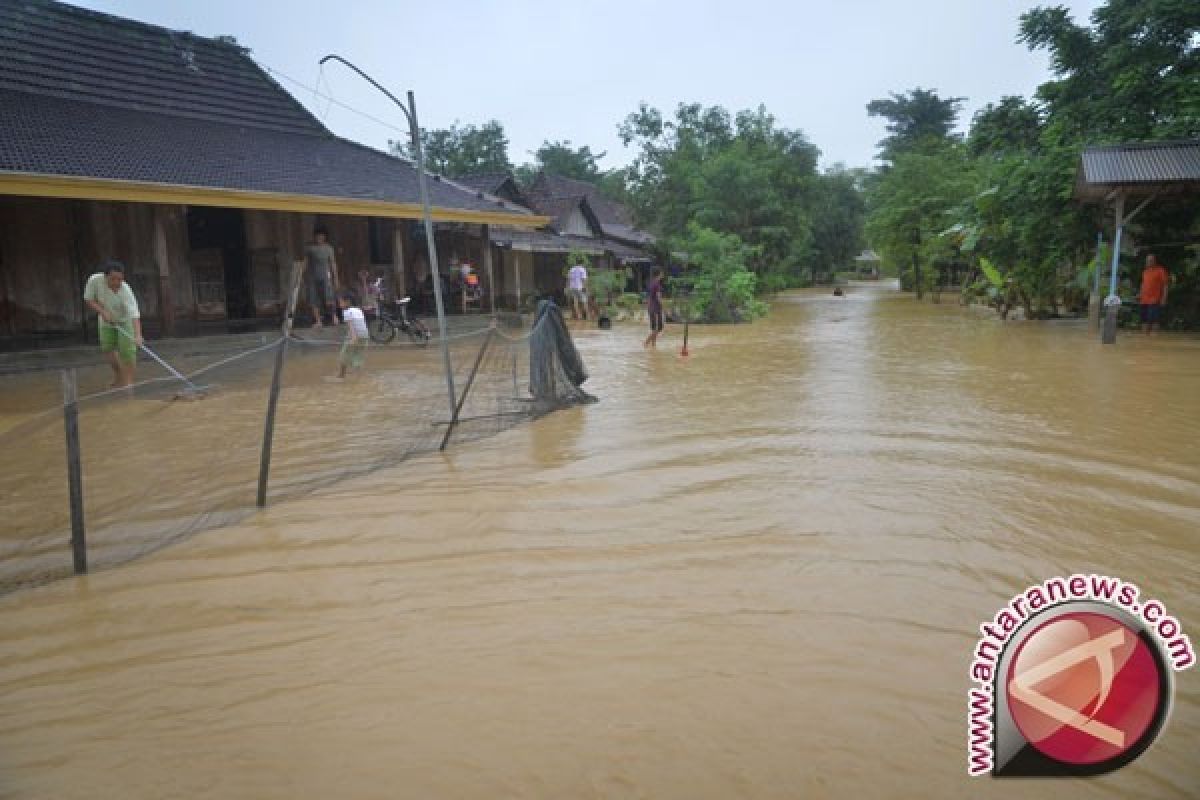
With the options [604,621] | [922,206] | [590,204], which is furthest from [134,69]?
[922,206]

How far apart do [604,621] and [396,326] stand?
1188 cm

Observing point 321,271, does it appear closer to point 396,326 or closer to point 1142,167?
point 396,326

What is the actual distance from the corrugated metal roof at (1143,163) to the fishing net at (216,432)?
32.2 feet

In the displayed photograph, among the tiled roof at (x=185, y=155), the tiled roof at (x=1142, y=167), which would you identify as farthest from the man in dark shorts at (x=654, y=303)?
the tiled roof at (x=1142, y=167)

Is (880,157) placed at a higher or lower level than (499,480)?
higher

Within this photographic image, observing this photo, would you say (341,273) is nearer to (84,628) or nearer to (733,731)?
(84,628)

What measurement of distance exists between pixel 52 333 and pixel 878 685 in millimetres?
15457

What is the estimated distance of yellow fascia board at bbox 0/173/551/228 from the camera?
1052cm

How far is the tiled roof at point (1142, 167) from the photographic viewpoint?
12242mm

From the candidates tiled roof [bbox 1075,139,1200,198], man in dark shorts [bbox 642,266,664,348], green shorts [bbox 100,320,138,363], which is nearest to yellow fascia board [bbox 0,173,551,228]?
green shorts [bbox 100,320,138,363]

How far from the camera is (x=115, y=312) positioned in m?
8.57

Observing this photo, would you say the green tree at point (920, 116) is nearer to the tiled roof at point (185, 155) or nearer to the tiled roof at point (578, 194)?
the tiled roof at point (578, 194)

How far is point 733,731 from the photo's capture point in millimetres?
2574

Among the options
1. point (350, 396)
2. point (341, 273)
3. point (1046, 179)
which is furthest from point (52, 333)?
point (1046, 179)
